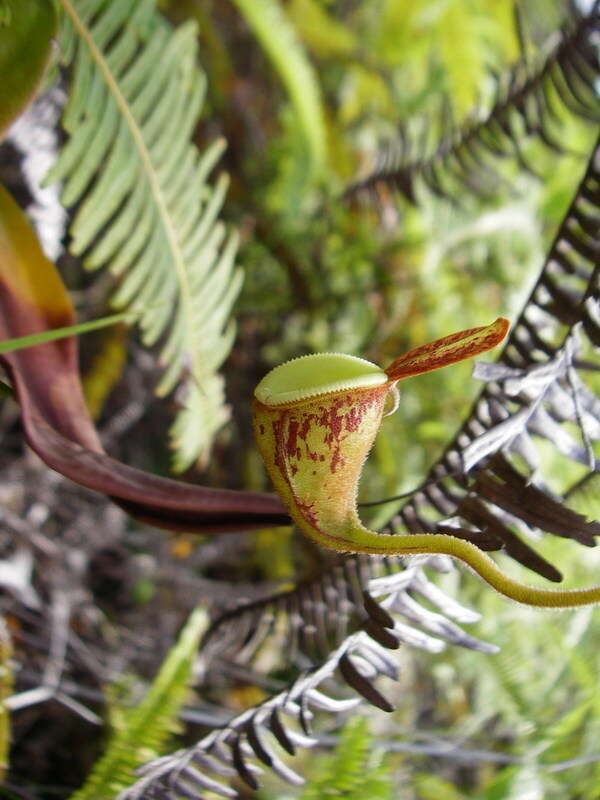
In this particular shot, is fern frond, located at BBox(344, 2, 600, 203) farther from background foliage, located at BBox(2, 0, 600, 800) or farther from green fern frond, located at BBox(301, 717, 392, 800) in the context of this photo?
green fern frond, located at BBox(301, 717, 392, 800)

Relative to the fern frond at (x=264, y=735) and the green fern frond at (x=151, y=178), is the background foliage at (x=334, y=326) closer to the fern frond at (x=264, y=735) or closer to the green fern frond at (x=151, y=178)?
the green fern frond at (x=151, y=178)

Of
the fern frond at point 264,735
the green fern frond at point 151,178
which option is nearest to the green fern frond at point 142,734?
the fern frond at point 264,735

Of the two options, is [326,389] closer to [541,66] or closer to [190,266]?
[190,266]

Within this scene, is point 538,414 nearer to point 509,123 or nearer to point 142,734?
point 142,734

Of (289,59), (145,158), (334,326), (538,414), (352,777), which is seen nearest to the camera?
(538,414)

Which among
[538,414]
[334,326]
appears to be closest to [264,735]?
[538,414]

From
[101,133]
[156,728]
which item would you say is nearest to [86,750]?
[156,728]

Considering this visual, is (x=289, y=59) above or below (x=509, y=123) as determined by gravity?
above
